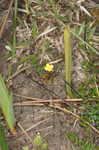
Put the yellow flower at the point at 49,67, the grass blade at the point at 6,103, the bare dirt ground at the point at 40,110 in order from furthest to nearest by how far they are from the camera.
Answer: the yellow flower at the point at 49,67, the bare dirt ground at the point at 40,110, the grass blade at the point at 6,103

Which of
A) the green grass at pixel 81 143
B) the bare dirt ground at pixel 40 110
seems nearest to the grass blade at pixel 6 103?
the bare dirt ground at pixel 40 110

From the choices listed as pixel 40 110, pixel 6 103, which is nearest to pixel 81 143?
pixel 40 110

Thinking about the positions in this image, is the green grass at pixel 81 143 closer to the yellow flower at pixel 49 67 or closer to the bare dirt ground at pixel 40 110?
the bare dirt ground at pixel 40 110

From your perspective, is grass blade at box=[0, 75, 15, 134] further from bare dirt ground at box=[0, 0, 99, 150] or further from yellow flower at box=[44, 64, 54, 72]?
yellow flower at box=[44, 64, 54, 72]

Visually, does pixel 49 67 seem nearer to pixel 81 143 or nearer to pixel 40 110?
pixel 40 110

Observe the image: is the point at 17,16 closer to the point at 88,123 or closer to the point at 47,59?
the point at 47,59

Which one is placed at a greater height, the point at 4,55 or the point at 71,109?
the point at 4,55

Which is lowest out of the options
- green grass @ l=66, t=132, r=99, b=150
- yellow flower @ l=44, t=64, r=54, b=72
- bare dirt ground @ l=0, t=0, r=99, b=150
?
green grass @ l=66, t=132, r=99, b=150

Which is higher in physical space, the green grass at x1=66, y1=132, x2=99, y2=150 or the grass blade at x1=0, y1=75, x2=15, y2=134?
the grass blade at x1=0, y1=75, x2=15, y2=134

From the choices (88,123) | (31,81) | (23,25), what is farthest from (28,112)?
(23,25)

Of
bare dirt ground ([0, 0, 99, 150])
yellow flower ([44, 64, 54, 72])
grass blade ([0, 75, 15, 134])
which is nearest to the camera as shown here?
grass blade ([0, 75, 15, 134])

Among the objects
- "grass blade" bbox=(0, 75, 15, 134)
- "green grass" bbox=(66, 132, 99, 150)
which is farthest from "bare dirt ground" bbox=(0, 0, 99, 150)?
"grass blade" bbox=(0, 75, 15, 134)
